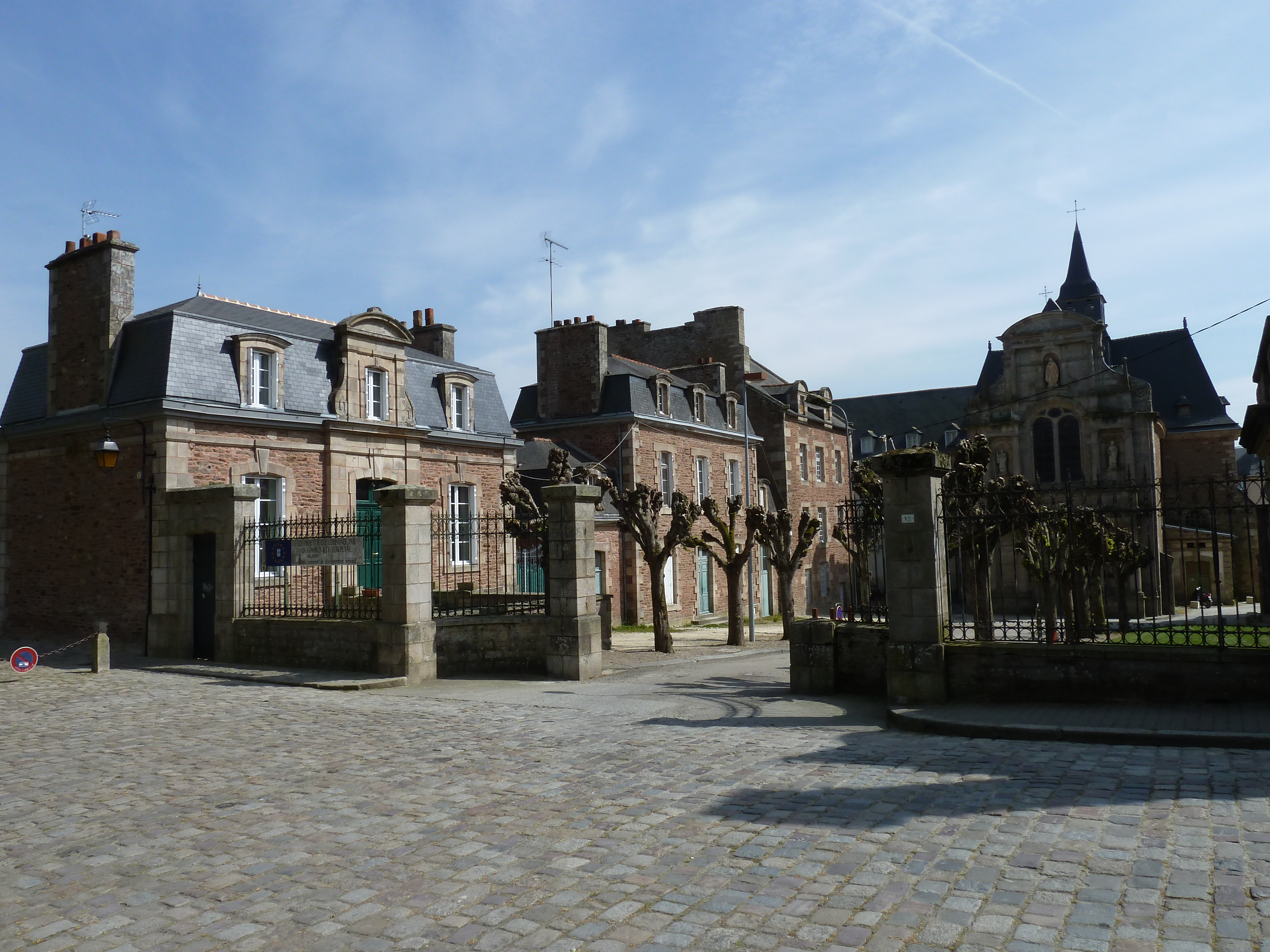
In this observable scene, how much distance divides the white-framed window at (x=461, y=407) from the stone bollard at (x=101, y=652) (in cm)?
1012

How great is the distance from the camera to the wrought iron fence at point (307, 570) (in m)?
14.3

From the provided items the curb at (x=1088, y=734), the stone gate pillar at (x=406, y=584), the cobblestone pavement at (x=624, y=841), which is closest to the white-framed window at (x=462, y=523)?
the stone gate pillar at (x=406, y=584)

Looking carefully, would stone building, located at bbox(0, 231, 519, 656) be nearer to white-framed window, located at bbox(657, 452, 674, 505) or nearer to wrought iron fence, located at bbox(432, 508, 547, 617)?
wrought iron fence, located at bbox(432, 508, 547, 617)

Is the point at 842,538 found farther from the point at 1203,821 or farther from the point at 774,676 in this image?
the point at 1203,821

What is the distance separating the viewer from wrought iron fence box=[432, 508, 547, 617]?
577 inches

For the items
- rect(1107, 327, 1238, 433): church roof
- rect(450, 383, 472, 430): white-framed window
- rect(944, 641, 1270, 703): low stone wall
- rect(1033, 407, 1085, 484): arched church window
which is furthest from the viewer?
rect(1107, 327, 1238, 433): church roof

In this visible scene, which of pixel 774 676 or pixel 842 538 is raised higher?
pixel 842 538

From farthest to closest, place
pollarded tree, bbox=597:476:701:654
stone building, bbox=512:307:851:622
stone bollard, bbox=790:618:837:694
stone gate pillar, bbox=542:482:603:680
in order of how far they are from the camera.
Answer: stone building, bbox=512:307:851:622 < pollarded tree, bbox=597:476:701:654 < stone gate pillar, bbox=542:482:603:680 < stone bollard, bbox=790:618:837:694

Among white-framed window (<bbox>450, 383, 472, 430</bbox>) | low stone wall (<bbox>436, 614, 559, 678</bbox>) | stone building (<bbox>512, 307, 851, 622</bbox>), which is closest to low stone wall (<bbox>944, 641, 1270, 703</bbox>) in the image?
low stone wall (<bbox>436, 614, 559, 678</bbox>)

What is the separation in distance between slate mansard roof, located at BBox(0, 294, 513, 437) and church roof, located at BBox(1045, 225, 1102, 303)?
43.9 metres

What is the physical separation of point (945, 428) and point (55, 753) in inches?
2198

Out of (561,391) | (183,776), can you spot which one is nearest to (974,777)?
(183,776)

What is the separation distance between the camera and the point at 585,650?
13.8 m

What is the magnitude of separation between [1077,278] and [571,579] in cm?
5093
